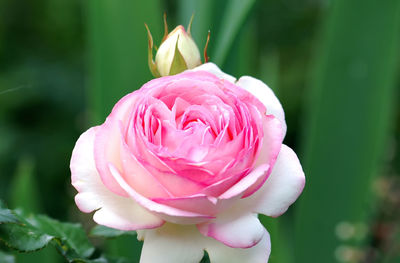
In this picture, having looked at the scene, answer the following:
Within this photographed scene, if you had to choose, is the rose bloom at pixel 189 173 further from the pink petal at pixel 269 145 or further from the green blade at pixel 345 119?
the green blade at pixel 345 119

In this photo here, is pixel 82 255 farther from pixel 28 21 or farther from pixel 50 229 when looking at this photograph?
pixel 28 21

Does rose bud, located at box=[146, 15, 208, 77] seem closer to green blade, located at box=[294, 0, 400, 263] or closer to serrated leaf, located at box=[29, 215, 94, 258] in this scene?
serrated leaf, located at box=[29, 215, 94, 258]

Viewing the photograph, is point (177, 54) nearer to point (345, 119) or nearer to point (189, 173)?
point (189, 173)

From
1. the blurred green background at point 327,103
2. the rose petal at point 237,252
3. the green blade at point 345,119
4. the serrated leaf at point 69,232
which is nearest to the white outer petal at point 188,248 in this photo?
the rose petal at point 237,252

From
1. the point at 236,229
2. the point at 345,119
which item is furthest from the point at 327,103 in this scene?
the point at 236,229

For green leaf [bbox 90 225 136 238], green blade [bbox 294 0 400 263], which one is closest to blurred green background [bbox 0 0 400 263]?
green blade [bbox 294 0 400 263]

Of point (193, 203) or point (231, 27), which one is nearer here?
point (193, 203)

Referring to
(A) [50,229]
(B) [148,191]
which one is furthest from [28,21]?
Result: (B) [148,191]
